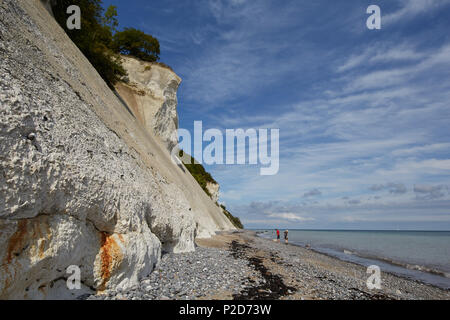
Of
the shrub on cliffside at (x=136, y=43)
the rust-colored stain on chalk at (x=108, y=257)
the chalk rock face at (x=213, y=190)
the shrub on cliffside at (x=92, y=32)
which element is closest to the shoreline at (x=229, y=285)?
the rust-colored stain on chalk at (x=108, y=257)

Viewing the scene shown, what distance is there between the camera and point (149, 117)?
25766mm

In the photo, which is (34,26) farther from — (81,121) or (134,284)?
(134,284)

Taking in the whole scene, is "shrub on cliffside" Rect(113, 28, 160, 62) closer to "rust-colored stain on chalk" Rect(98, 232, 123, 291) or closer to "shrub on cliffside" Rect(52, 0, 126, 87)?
"shrub on cliffside" Rect(52, 0, 126, 87)

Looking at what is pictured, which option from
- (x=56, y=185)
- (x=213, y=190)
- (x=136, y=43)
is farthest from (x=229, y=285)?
(x=213, y=190)

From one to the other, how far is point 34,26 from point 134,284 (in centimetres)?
958

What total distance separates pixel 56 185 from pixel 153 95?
2329 centimetres

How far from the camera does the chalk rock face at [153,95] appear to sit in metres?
25.4

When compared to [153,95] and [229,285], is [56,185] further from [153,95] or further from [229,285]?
[153,95]

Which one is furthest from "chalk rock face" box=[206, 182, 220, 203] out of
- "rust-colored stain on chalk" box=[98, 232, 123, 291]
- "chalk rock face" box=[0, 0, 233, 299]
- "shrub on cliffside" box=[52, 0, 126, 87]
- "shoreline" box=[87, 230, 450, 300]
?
"rust-colored stain on chalk" box=[98, 232, 123, 291]

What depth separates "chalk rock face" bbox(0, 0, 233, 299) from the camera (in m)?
4.46

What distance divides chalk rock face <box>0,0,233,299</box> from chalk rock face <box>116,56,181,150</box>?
1605cm

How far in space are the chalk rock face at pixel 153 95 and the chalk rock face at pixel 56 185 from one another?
1605 cm

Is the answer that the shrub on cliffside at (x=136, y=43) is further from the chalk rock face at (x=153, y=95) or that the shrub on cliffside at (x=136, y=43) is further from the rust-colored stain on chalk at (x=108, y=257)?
the rust-colored stain on chalk at (x=108, y=257)
